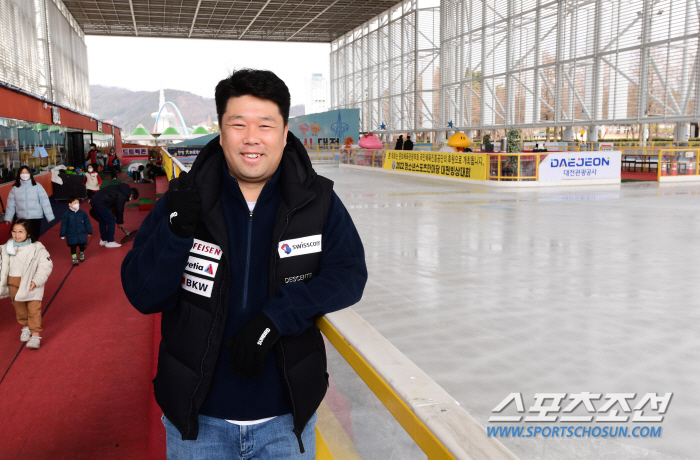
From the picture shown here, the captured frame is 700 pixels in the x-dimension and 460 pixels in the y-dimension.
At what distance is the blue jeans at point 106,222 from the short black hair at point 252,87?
10371 mm

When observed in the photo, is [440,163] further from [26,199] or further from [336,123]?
[336,123]

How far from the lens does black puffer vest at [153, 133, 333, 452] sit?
1842 millimetres

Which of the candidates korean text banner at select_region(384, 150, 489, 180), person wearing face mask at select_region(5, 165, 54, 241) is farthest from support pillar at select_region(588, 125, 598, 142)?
person wearing face mask at select_region(5, 165, 54, 241)

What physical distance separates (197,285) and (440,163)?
2464cm

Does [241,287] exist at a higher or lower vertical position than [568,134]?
lower

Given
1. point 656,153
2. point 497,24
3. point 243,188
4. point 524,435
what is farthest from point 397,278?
point 497,24

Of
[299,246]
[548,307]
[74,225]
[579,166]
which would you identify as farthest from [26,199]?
[579,166]

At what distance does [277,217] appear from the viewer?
1887mm

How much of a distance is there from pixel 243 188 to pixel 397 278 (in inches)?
238

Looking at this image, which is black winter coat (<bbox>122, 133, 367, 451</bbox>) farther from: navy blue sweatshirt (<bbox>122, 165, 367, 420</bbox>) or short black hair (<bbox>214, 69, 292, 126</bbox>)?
short black hair (<bbox>214, 69, 292, 126</bbox>)

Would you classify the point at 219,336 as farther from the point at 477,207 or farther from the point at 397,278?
the point at 477,207

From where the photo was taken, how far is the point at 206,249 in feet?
6.13

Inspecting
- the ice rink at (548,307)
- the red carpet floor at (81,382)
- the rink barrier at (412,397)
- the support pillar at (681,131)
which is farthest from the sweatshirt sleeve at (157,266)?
the support pillar at (681,131)

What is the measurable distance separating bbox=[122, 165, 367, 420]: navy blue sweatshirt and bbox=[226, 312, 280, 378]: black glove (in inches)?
1.3
